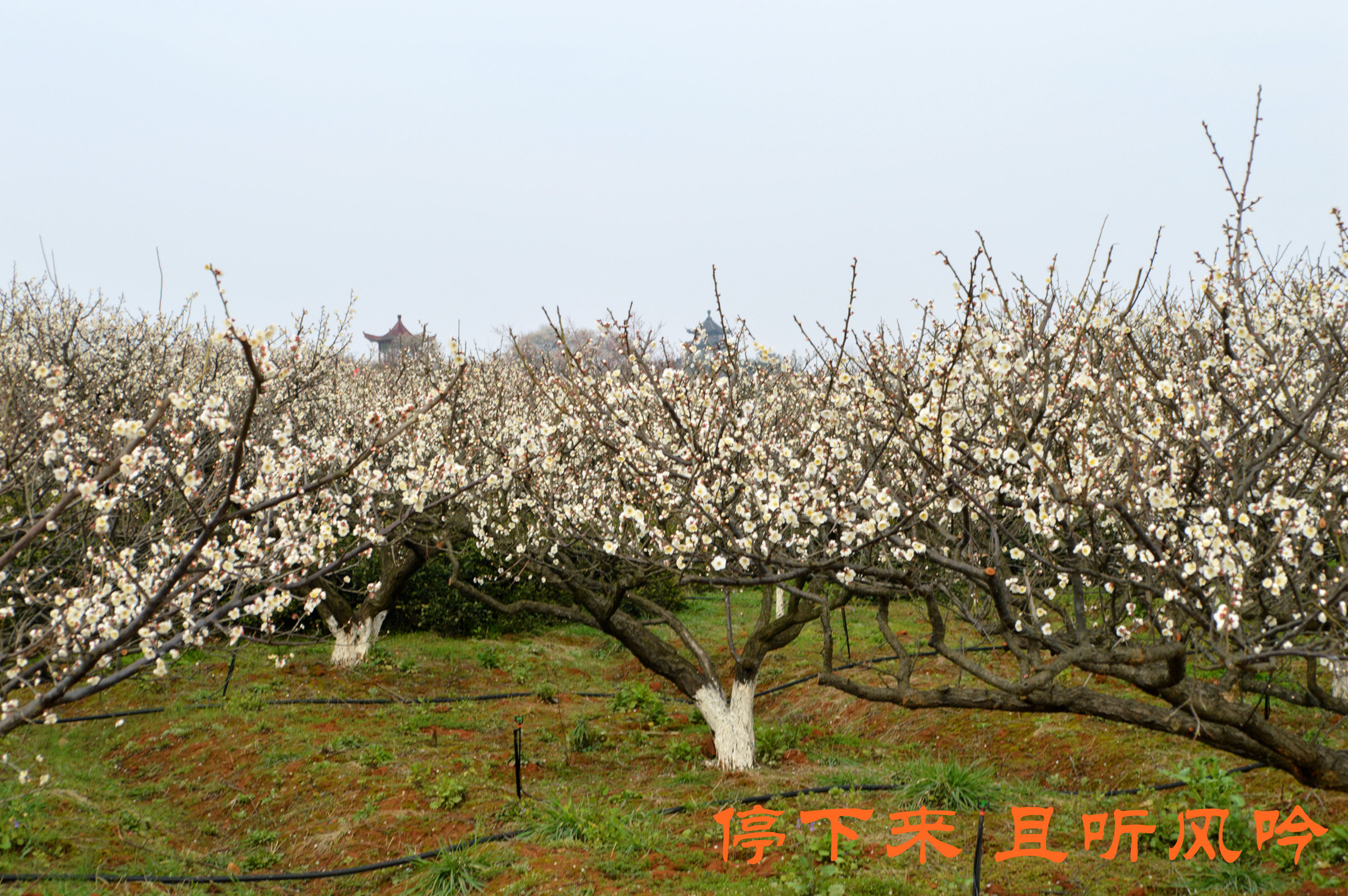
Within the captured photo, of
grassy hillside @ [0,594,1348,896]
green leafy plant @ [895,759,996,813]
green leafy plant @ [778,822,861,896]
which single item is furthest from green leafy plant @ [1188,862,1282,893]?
green leafy plant @ [778,822,861,896]

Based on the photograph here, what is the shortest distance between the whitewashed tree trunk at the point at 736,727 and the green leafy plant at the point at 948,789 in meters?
1.91

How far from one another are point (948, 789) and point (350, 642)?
9541mm

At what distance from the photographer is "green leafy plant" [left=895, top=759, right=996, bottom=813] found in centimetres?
781

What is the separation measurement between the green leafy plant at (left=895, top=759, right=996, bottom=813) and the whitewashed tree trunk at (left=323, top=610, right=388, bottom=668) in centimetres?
899

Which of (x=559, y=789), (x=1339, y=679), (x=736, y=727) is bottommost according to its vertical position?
(x=559, y=789)

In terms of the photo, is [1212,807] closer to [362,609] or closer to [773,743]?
[773,743]

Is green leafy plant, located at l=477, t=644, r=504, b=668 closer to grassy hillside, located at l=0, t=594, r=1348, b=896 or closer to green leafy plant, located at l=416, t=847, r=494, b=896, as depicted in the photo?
grassy hillside, located at l=0, t=594, r=1348, b=896

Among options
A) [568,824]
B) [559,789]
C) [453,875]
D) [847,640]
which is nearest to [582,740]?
[559,789]

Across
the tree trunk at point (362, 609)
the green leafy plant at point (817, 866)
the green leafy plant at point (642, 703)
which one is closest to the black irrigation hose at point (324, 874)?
the green leafy plant at point (817, 866)

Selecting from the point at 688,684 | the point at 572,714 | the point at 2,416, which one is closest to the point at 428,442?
the point at 572,714

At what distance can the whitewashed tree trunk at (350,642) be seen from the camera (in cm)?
1388

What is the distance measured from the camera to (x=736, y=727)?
962 centimetres

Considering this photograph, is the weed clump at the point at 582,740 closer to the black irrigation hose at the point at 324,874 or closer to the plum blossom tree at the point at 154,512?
the black irrigation hose at the point at 324,874

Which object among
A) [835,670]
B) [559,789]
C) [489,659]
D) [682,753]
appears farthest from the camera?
[489,659]
